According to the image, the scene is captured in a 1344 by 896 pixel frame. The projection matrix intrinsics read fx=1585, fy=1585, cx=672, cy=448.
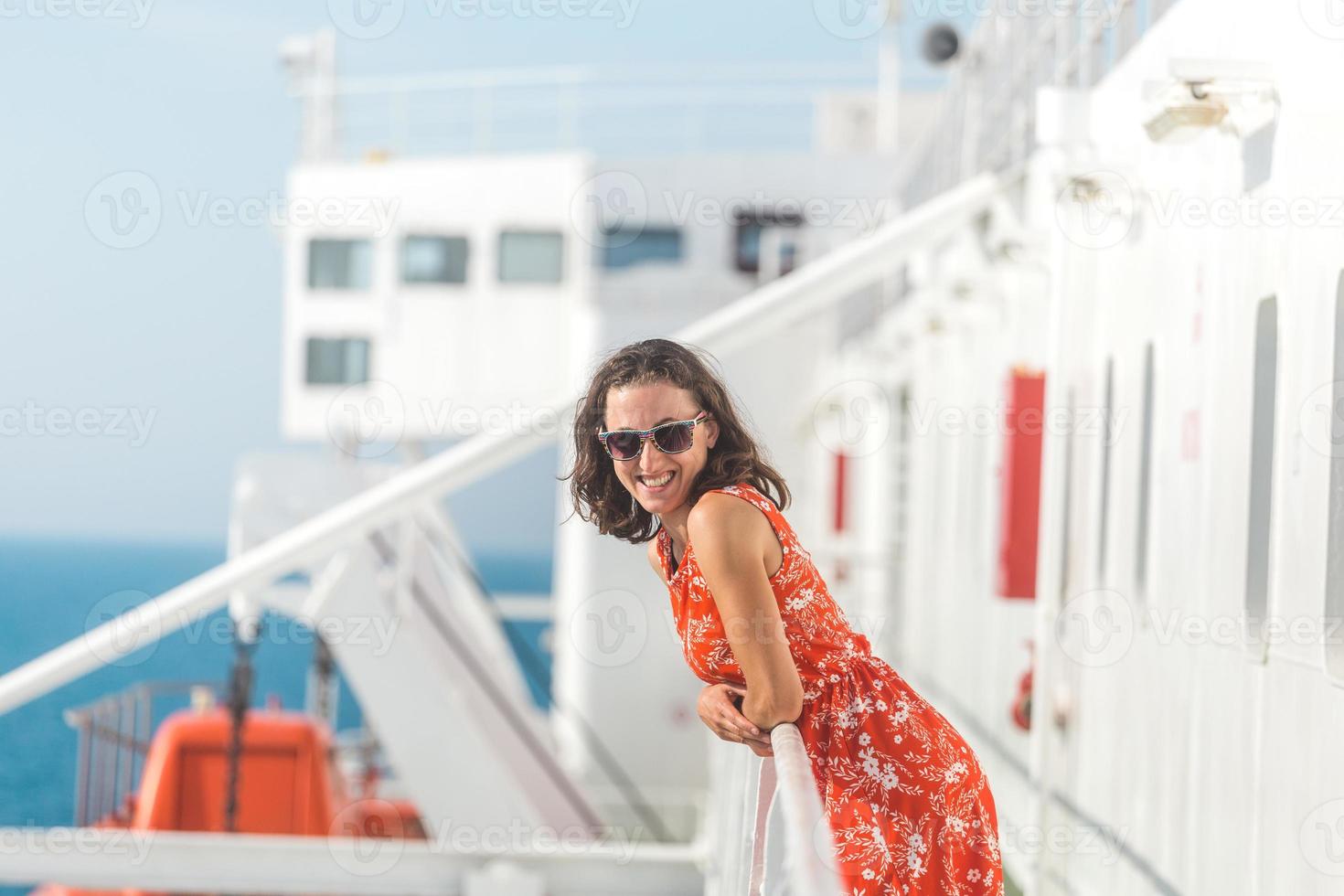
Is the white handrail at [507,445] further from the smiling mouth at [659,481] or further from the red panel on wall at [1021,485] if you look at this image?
the smiling mouth at [659,481]

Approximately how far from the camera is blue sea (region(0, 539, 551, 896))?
2007 inches

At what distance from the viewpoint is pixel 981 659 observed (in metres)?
7.80

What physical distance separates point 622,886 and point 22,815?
48.0 meters

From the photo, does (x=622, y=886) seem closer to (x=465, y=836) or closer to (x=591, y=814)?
(x=465, y=836)
